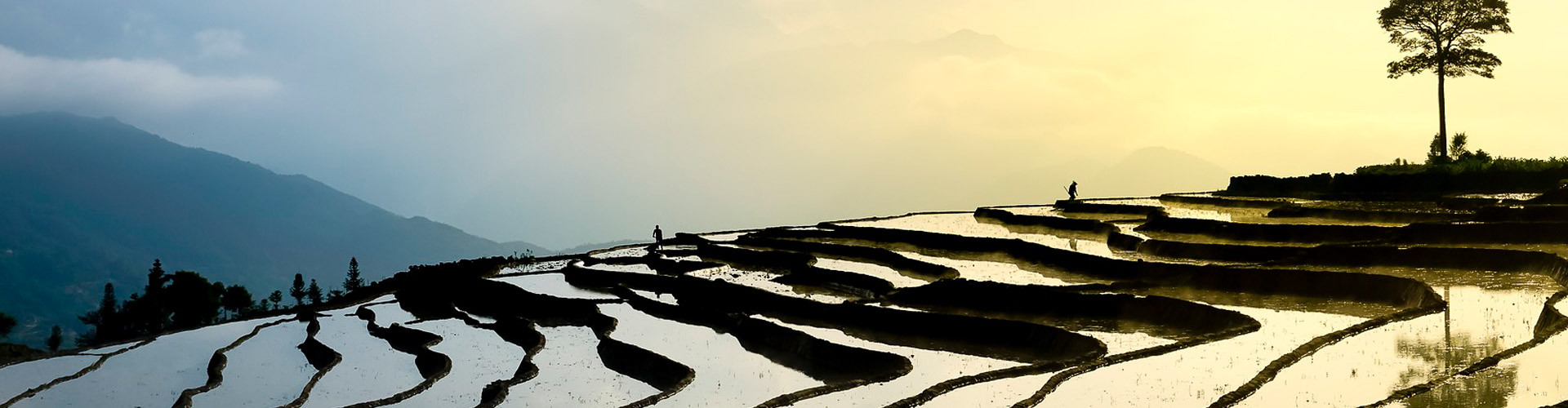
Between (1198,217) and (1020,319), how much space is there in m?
19.4

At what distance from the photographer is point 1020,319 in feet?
92.6

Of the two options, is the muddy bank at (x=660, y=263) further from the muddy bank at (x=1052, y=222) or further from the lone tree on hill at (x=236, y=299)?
the lone tree on hill at (x=236, y=299)

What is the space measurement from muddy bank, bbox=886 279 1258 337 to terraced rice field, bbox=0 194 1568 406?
68 millimetres

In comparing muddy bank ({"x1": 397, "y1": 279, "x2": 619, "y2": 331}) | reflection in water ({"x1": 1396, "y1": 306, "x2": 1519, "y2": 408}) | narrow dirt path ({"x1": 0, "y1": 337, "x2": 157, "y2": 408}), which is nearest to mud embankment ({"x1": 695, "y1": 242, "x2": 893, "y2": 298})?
muddy bank ({"x1": 397, "y1": 279, "x2": 619, "y2": 331})

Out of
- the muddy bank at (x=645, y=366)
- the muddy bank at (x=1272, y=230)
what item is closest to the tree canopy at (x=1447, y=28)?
the muddy bank at (x=1272, y=230)

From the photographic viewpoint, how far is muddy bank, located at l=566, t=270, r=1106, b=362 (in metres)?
A: 24.5

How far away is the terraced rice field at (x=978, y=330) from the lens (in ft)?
61.9

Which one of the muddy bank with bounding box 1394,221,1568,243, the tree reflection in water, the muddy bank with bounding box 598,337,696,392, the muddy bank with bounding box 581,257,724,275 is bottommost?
the muddy bank with bounding box 598,337,696,392

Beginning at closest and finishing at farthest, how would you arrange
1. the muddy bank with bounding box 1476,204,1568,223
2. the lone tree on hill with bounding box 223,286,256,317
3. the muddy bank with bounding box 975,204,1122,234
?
the muddy bank with bounding box 1476,204,1568,223
the muddy bank with bounding box 975,204,1122,234
the lone tree on hill with bounding box 223,286,256,317

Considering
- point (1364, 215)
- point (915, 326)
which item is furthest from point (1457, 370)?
point (1364, 215)

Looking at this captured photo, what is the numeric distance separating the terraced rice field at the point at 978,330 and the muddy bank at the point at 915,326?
0.07m

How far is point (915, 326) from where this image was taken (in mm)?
28750

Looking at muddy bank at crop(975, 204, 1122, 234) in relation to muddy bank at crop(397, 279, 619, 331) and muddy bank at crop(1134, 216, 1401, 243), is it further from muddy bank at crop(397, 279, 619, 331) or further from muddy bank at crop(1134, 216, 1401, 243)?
muddy bank at crop(397, 279, 619, 331)

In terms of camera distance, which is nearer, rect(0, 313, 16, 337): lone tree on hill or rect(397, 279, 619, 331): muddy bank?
rect(397, 279, 619, 331): muddy bank
